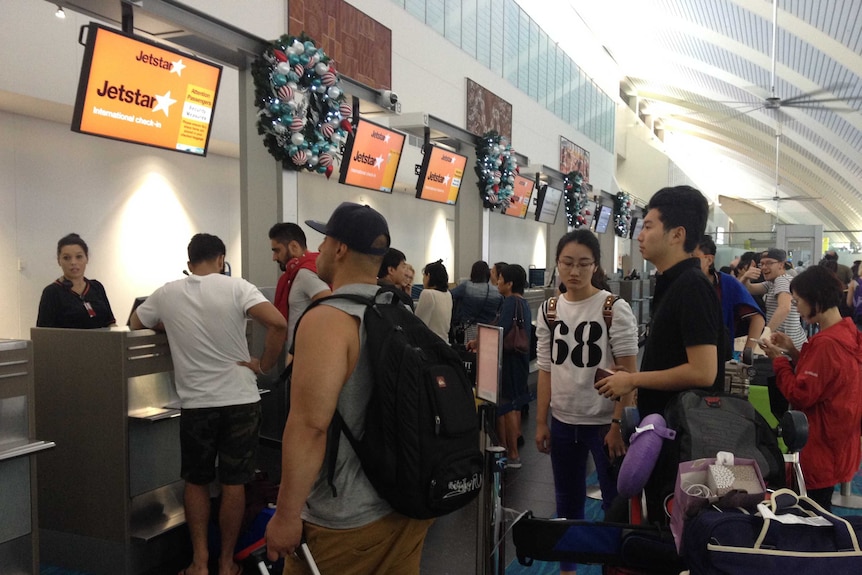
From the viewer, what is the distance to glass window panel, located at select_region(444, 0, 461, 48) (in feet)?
37.4

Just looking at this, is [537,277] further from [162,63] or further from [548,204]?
[162,63]

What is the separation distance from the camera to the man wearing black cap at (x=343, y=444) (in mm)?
1642

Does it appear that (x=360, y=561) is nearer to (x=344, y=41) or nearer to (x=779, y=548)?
(x=779, y=548)

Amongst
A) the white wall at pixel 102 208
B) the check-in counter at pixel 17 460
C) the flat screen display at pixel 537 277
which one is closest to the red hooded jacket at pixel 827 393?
the check-in counter at pixel 17 460

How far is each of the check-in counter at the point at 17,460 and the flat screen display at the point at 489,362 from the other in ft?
6.55

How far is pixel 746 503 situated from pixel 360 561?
98 centimetres

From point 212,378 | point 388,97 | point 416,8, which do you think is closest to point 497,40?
point 416,8

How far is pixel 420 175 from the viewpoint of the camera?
782 centimetres

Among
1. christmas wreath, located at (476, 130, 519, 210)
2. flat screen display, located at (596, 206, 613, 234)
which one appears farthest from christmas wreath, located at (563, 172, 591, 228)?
christmas wreath, located at (476, 130, 519, 210)

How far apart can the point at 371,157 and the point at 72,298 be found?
10.0 feet

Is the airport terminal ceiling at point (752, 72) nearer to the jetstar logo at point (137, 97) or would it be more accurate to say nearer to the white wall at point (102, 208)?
the jetstar logo at point (137, 97)

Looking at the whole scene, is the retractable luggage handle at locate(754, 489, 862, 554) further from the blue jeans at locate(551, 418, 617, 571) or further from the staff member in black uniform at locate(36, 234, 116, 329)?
the staff member in black uniform at locate(36, 234, 116, 329)

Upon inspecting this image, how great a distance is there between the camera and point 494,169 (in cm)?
904

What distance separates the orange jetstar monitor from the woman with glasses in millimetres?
2628
